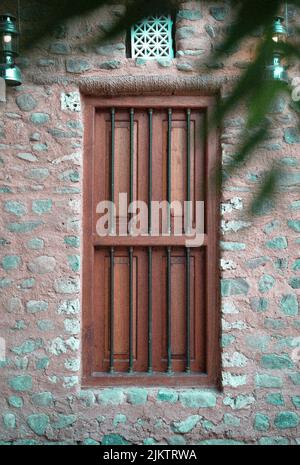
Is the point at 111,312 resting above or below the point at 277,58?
below

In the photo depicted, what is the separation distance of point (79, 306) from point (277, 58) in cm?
320

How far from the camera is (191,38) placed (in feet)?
13.6

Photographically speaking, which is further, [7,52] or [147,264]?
[147,264]

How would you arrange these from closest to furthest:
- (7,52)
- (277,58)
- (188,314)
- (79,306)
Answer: (277,58), (7,52), (79,306), (188,314)

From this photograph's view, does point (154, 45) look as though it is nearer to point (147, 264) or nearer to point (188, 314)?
point (147, 264)

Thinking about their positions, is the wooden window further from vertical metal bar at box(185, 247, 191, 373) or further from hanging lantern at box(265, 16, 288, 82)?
hanging lantern at box(265, 16, 288, 82)

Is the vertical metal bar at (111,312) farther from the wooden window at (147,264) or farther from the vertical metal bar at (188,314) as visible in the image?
the vertical metal bar at (188,314)

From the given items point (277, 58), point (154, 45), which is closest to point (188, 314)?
point (154, 45)

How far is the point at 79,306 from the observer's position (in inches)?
169

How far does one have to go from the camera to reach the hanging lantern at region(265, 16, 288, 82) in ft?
3.97

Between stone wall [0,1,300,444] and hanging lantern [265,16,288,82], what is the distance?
288 cm

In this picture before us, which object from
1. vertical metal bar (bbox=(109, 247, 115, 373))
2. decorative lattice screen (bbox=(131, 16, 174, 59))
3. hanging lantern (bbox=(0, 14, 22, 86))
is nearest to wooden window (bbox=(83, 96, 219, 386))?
vertical metal bar (bbox=(109, 247, 115, 373))

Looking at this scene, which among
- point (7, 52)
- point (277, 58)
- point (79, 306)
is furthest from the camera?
point (79, 306)
